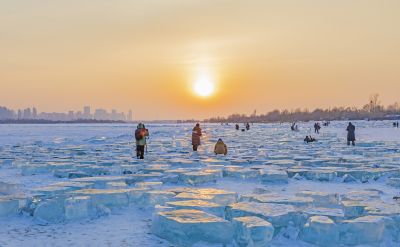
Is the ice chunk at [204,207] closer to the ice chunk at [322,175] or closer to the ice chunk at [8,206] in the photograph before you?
the ice chunk at [8,206]

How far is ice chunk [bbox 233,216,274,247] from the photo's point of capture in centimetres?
414

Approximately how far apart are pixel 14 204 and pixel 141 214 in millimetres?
1591

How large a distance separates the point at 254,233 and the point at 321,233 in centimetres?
70

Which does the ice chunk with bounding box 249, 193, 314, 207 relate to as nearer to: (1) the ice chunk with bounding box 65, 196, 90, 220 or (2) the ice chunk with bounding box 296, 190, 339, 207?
(2) the ice chunk with bounding box 296, 190, 339, 207

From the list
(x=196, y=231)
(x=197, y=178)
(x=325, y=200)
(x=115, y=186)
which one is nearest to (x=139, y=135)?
(x=197, y=178)

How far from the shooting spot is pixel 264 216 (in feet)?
15.3

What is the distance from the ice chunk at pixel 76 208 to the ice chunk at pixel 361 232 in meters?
2.98

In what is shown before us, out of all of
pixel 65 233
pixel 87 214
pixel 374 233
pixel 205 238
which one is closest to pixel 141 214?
pixel 87 214

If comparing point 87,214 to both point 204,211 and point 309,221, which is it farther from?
point 309,221

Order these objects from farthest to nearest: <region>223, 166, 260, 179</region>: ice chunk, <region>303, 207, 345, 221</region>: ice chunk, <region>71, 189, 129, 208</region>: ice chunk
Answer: <region>223, 166, 260, 179</region>: ice chunk < <region>71, 189, 129, 208</region>: ice chunk < <region>303, 207, 345, 221</region>: ice chunk

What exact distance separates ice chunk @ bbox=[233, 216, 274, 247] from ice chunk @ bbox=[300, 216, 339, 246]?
0.38 meters

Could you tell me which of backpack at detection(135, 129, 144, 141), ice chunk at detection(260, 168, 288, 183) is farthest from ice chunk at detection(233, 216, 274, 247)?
backpack at detection(135, 129, 144, 141)

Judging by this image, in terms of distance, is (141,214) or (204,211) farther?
(141,214)

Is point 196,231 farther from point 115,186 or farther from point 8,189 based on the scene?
point 8,189
